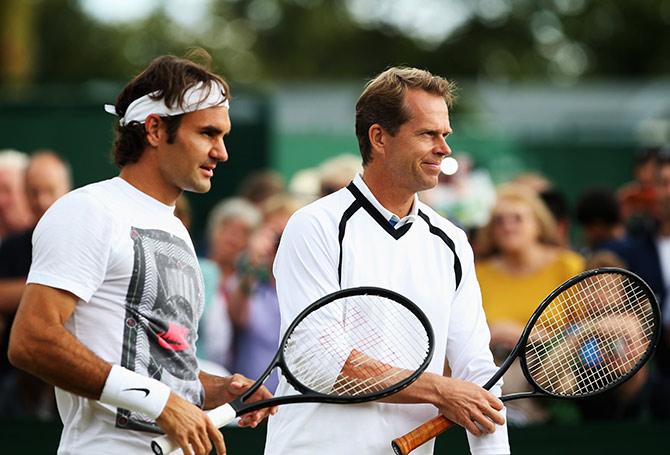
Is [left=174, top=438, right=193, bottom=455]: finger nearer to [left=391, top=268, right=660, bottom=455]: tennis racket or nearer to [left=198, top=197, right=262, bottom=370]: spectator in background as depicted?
[left=391, top=268, right=660, bottom=455]: tennis racket

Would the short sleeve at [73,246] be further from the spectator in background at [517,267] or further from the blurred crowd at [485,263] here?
the spectator in background at [517,267]

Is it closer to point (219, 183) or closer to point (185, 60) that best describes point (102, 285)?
point (185, 60)

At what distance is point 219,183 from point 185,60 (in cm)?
686

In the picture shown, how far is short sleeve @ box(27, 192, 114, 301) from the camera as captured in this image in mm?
3996

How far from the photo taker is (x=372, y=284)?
4.62 m

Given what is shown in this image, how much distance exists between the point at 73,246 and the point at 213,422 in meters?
0.70

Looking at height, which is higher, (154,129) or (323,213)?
(154,129)

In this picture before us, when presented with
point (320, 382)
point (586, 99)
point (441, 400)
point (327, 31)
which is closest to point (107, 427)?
point (320, 382)

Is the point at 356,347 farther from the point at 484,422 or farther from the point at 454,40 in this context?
the point at 454,40

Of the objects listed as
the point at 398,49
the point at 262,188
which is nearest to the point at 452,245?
the point at 262,188

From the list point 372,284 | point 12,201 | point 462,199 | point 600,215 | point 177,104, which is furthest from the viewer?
point 462,199

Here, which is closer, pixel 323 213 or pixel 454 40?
pixel 323 213

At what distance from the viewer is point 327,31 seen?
182 ft

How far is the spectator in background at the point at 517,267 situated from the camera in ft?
25.0
